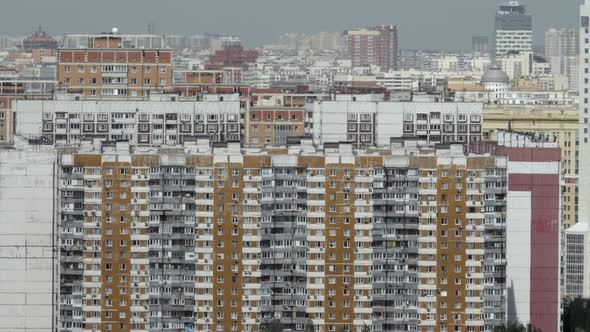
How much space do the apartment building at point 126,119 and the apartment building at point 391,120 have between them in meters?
2.13

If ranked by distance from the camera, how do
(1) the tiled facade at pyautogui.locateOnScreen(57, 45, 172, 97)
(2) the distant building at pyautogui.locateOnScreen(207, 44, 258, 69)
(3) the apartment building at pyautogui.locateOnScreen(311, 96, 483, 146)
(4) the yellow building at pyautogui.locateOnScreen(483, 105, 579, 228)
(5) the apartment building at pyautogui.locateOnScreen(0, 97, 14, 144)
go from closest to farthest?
(3) the apartment building at pyautogui.locateOnScreen(311, 96, 483, 146) → (1) the tiled facade at pyautogui.locateOnScreen(57, 45, 172, 97) → (5) the apartment building at pyautogui.locateOnScreen(0, 97, 14, 144) → (4) the yellow building at pyautogui.locateOnScreen(483, 105, 579, 228) → (2) the distant building at pyautogui.locateOnScreen(207, 44, 258, 69)

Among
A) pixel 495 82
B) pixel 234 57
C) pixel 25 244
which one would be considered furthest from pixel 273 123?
pixel 234 57

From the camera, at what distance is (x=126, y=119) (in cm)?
6919

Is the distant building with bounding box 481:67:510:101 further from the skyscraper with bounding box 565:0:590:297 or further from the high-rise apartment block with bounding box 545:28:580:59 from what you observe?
the high-rise apartment block with bounding box 545:28:580:59

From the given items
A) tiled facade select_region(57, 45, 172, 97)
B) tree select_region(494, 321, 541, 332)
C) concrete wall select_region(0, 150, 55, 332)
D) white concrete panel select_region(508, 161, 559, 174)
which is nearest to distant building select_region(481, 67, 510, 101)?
tiled facade select_region(57, 45, 172, 97)

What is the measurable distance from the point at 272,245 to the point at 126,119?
17.0 metres

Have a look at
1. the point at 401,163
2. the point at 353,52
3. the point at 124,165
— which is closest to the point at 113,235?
the point at 124,165

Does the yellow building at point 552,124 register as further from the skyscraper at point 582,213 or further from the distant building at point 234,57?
the distant building at point 234,57

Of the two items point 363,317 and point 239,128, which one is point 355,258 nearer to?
point 363,317

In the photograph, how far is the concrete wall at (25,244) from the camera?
173ft

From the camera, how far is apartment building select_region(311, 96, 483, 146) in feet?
223

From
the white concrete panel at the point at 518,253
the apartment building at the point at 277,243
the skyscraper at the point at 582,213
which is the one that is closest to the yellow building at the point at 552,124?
the skyscraper at the point at 582,213

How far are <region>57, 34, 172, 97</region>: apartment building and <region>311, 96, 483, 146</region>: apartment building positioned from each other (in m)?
9.63

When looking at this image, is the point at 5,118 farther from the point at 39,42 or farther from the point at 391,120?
the point at 39,42
